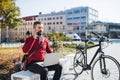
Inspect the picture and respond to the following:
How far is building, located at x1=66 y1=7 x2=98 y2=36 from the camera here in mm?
91250

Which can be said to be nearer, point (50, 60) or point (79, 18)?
point (50, 60)

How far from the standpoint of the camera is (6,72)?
299 inches

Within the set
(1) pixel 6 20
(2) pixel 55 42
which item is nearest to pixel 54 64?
(2) pixel 55 42

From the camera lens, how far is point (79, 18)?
9375cm

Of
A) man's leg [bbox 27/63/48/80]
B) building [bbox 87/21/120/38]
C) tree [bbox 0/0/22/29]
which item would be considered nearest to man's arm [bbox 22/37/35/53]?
man's leg [bbox 27/63/48/80]

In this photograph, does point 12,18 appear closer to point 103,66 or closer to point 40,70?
point 103,66

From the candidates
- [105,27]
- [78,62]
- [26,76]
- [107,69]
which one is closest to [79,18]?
[105,27]

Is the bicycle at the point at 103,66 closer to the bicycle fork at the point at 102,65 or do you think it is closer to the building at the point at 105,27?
the bicycle fork at the point at 102,65

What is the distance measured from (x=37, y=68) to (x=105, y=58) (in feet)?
5.65

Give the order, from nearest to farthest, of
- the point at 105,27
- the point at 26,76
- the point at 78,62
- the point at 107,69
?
the point at 26,76
the point at 107,69
the point at 78,62
the point at 105,27

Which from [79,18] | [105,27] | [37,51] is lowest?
[37,51]

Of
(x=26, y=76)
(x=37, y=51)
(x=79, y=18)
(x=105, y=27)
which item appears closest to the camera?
(x=26, y=76)

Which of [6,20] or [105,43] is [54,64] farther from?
[6,20]

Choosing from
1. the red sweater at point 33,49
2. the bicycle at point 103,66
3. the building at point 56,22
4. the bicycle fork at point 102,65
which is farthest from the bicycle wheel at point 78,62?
the building at point 56,22
